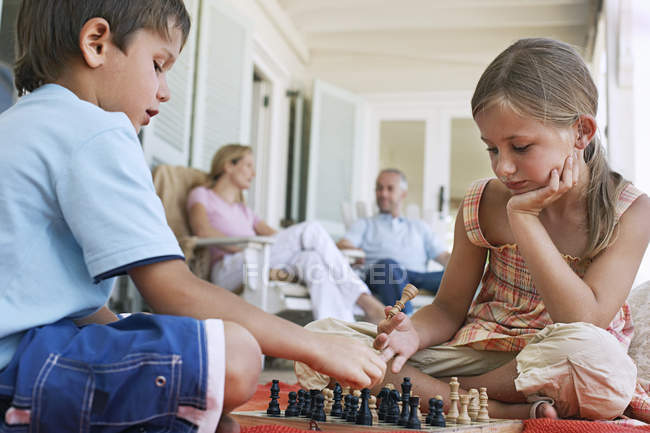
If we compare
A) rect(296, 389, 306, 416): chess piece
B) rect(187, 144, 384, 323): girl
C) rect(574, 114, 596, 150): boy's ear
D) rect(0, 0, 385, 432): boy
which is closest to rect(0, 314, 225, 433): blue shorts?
rect(0, 0, 385, 432): boy

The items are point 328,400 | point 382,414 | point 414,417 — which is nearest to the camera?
point 414,417

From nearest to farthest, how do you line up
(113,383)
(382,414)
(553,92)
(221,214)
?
(113,383)
(382,414)
(553,92)
(221,214)

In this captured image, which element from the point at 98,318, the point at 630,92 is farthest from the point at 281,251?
the point at 98,318

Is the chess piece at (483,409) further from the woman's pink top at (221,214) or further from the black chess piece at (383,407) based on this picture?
the woman's pink top at (221,214)

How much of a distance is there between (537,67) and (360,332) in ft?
2.65

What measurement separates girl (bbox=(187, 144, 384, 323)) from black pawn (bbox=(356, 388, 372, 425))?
2.52 meters

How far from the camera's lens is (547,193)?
1.52m

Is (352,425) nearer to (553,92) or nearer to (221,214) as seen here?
(553,92)

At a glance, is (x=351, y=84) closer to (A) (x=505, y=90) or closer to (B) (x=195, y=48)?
(B) (x=195, y=48)

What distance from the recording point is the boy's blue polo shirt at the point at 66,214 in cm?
92

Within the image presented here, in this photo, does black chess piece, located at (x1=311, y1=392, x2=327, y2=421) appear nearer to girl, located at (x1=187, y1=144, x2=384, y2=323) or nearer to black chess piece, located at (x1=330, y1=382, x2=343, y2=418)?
black chess piece, located at (x1=330, y1=382, x2=343, y2=418)

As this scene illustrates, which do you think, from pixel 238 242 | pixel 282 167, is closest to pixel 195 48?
pixel 238 242

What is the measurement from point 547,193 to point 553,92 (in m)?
0.25

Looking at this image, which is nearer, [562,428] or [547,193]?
[562,428]
